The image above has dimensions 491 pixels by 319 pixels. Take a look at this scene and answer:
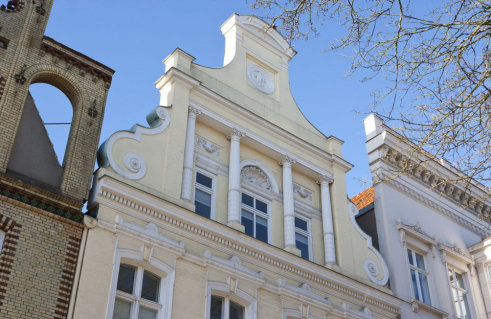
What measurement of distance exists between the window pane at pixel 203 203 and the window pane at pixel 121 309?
11.9ft

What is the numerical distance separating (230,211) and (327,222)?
3.69 metres

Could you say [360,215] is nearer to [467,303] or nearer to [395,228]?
[395,228]

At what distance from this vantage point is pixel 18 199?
13258 millimetres

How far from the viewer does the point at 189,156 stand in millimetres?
17281

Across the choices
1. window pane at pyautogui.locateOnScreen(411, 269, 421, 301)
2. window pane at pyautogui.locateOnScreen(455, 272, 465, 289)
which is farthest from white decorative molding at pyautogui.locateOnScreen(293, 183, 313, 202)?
window pane at pyautogui.locateOnScreen(455, 272, 465, 289)

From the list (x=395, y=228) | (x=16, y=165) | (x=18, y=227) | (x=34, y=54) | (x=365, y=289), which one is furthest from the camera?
(x=395, y=228)

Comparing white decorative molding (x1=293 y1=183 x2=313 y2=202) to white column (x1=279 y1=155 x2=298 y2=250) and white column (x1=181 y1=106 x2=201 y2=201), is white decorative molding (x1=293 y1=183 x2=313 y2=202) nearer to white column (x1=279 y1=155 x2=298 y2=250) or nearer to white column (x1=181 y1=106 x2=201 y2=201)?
white column (x1=279 y1=155 x2=298 y2=250)

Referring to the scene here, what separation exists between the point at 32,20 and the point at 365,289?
1149cm

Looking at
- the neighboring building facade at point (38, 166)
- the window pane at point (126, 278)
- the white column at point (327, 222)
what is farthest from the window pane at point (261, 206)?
the neighboring building facade at point (38, 166)

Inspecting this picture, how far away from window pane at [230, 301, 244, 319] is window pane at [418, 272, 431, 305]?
26.1ft

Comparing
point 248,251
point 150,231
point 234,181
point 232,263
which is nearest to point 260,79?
point 234,181

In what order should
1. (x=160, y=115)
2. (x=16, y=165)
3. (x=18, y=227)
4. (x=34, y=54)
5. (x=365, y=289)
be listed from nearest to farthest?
(x=18, y=227)
(x=16, y=165)
(x=34, y=54)
(x=160, y=115)
(x=365, y=289)

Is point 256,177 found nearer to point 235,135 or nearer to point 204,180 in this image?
point 235,135

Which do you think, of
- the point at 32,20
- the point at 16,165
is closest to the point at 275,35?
the point at 32,20
